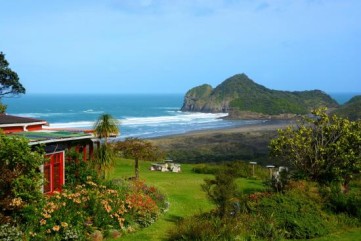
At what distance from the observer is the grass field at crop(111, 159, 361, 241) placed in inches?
578

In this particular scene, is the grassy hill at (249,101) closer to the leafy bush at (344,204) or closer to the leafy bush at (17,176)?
the leafy bush at (344,204)

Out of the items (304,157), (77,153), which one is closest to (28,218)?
(77,153)

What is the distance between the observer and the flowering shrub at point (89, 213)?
1281 centimetres

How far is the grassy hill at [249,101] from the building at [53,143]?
5034 inches

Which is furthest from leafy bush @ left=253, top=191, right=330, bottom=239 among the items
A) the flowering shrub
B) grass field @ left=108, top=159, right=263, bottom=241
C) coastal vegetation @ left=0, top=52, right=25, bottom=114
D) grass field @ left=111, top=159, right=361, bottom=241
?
coastal vegetation @ left=0, top=52, right=25, bottom=114

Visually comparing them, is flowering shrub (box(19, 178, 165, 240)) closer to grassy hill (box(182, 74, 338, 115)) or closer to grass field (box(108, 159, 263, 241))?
grass field (box(108, 159, 263, 241))

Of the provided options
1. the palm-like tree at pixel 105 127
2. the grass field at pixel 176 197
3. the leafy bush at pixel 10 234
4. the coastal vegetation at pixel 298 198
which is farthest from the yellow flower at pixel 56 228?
the palm-like tree at pixel 105 127

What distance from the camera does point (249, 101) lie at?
162875mm

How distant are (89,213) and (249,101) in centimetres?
15167

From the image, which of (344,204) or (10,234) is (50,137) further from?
(344,204)

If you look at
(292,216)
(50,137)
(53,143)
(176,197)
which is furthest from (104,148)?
(292,216)

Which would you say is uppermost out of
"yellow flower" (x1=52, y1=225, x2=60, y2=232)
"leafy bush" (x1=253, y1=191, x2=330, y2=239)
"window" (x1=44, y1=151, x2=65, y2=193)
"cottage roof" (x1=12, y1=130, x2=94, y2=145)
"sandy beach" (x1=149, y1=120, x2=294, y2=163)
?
"cottage roof" (x1=12, y1=130, x2=94, y2=145)

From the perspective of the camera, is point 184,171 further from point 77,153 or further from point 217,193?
point 217,193

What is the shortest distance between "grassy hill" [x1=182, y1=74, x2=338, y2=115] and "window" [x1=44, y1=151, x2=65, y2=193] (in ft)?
428
